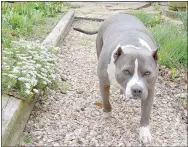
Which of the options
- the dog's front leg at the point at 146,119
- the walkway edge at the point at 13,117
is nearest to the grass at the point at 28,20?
the walkway edge at the point at 13,117

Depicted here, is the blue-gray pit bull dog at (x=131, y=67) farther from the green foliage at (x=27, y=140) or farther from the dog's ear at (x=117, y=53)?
the green foliage at (x=27, y=140)

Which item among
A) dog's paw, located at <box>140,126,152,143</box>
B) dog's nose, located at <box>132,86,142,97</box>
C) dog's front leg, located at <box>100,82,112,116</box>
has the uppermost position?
dog's nose, located at <box>132,86,142,97</box>

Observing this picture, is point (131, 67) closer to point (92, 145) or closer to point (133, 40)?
point (133, 40)

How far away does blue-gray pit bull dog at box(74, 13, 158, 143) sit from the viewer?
10.4 ft

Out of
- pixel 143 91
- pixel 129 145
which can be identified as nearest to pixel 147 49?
pixel 143 91

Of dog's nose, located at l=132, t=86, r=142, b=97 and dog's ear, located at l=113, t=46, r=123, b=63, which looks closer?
dog's nose, located at l=132, t=86, r=142, b=97

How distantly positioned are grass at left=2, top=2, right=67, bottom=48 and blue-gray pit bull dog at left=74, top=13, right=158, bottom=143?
160cm

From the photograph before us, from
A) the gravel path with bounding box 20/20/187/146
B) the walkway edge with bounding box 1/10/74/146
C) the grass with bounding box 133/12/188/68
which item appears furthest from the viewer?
the grass with bounding box 133/12/188/68

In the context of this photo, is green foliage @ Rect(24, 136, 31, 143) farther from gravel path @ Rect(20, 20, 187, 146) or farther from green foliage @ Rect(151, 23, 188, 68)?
green foliage @ Rect(151, 23, 188, 68)

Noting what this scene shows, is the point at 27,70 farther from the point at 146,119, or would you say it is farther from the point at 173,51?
the point at 173,51

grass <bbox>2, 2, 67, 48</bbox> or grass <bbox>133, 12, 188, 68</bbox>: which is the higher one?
grass <bbox>133, 12, 188, 68</bbox>

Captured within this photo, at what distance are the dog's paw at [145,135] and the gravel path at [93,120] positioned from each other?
51 mm

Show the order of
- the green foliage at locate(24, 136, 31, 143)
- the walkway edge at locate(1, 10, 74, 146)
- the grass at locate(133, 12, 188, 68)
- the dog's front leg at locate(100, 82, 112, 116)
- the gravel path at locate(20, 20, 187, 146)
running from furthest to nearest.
Result: the grass at locate(133, 12, 188, 68), the dog's front leg at locate(100, 82, 112, 116), the gravel path at locate(20, 20, 187, 146), the green foliage at locate(24, 136, 31, 143), the walkway edge at locate(1, 10, 74, 146)

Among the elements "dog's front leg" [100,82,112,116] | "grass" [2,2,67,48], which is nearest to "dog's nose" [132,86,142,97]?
"dog's front leg" [100,82,112,116]
